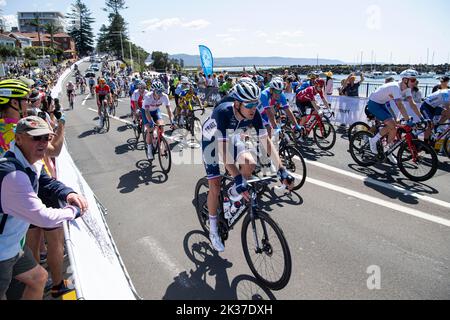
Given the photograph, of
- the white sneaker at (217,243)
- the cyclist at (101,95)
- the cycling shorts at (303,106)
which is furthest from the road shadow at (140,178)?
the cyclist at (101,95)

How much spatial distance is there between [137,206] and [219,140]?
119 inches

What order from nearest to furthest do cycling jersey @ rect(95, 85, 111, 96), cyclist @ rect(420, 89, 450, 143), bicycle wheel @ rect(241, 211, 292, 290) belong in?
bicycle wheel @ rect(241, 211, 292, 290) < cyclist @ rect(420, 89, 450, 143) < cycling jersey @ rect(95, 85, 111, 96)

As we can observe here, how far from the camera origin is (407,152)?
7145mm

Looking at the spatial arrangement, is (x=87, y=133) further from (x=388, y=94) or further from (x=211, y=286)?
(x=388, y=94)

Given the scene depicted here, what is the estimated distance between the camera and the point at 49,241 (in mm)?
3244

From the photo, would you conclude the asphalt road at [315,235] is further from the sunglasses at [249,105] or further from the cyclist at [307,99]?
the cyclist at [307,99]

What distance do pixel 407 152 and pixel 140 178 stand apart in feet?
21.4

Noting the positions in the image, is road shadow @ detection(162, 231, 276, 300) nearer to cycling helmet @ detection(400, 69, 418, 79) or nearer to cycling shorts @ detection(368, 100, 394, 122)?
cycling shorts @ detection(368, 100, 394, 122)

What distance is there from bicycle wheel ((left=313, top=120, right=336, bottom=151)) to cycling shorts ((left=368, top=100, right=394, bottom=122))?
1.91m

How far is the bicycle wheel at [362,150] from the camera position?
768 cm

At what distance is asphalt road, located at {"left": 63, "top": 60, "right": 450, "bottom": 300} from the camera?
3686 mm

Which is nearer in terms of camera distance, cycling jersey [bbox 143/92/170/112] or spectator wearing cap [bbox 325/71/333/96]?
cycling jersey [bbox 143/92/170/112]

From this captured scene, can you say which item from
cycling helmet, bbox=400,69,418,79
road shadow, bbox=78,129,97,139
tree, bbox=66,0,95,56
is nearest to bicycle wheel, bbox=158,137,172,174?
cycling helmet, bbox=400,69,418,79

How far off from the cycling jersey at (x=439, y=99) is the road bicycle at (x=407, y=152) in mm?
1829
